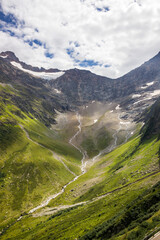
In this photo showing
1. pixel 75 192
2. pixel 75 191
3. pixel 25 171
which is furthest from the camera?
pixel 25 171

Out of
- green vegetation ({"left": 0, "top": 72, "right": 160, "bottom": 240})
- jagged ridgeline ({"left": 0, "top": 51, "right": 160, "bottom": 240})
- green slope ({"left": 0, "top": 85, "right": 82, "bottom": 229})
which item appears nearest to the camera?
green vegetation ({"left": 0, "top": 72, "right": 160, "bottom": 240})

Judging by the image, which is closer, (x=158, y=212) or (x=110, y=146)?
(x=158, y=212)

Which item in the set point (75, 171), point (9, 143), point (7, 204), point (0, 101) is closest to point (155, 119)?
point (75, 171)

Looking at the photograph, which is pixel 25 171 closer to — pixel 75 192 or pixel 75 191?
pixel 75 191

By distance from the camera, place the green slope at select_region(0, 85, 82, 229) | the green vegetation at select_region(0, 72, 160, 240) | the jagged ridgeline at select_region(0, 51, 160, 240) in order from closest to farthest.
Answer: the green vegetation at select_region(0, 72, 160, 240)
the jagged ridgeline at select_region(0, 51, 160, 240)
the green slope at select_region(0, 85, 82, 229)

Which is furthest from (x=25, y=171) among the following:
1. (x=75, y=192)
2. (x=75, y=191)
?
(x=75, y=192)

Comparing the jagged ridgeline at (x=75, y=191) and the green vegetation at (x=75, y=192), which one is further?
the jagged ridgeline at (x=75, y=191)

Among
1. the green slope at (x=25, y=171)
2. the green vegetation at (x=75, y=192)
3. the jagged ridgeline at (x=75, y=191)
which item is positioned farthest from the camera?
the green slope at (x=25, y=171)

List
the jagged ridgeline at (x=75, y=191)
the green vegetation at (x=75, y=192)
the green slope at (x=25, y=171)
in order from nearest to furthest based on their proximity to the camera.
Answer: the green vegetation at (x=75, y=192) < the jagged ridgeline at (x=75, y=191) < the green slope at (x=25, y=171)

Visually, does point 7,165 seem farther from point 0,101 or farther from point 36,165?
point 0,101

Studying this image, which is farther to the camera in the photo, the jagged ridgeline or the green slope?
the green slope

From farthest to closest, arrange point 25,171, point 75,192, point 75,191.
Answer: point 25,171
point 75,191
point 75,192
